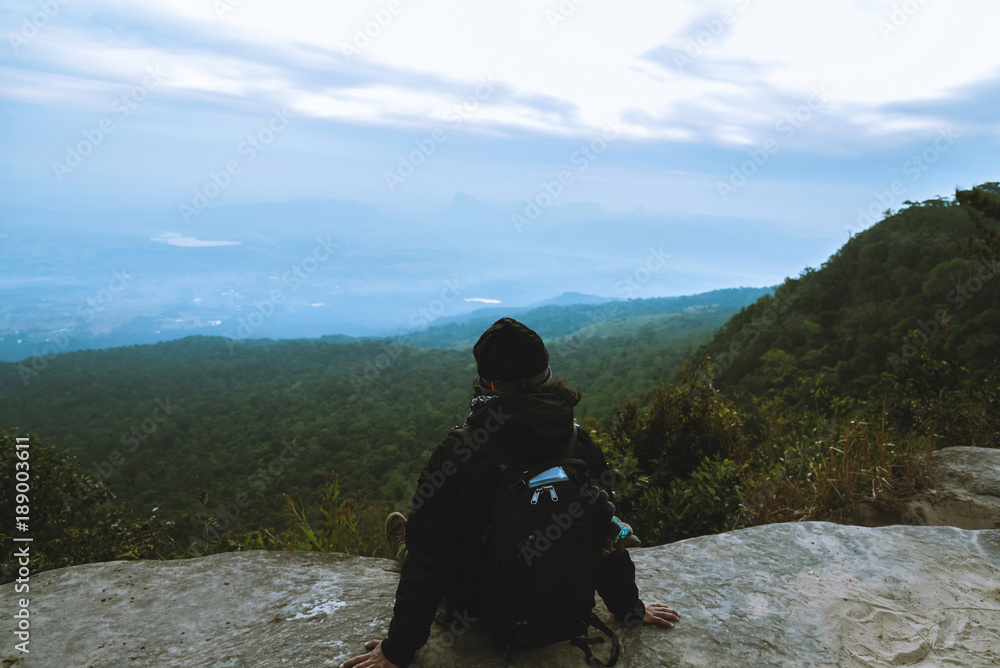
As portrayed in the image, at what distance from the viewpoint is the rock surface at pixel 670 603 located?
2254mm

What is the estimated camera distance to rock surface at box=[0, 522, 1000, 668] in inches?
88.7

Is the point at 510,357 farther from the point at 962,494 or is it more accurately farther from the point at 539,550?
the point at 962,494

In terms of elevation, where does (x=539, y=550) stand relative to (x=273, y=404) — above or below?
above

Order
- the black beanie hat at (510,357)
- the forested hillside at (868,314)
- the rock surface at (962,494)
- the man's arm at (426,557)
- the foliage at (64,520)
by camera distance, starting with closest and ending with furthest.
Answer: the man's arm at (426,557) → the black beanie hat at (510,357) → the rock surface at (962,494) → the foliage at (64,520) → the forested hillside at (868,314)

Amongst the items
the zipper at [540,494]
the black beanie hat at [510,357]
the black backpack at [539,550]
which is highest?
the black beanie hat at [510,357]

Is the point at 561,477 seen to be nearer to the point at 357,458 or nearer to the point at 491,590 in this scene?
the point at 491,590

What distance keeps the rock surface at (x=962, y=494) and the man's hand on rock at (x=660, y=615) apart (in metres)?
2.64

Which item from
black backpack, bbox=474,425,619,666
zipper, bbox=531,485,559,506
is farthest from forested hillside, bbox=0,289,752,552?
zipper, bbox=531,485,559,506

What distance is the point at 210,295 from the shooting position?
7293 inches

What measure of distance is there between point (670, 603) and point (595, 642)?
0.57 metres

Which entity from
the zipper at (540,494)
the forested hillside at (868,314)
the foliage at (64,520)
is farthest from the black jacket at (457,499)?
the forested hillside at (868,314)

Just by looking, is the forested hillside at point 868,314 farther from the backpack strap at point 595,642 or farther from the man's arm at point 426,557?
the man's arm at point 426,557

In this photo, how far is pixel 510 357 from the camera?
2.03 m

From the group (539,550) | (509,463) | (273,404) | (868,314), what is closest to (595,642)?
(539,550)
